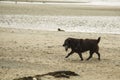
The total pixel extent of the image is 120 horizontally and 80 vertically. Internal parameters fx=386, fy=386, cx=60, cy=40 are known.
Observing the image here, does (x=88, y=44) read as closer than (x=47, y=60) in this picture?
No

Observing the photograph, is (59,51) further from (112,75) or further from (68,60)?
(112,75)

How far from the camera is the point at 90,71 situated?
36.0 feet

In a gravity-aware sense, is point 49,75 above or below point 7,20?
above

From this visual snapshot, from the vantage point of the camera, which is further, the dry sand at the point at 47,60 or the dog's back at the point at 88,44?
the dog's back at the point at 88,44

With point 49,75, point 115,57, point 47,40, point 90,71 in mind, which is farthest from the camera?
point 47,40

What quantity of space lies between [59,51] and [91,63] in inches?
97.7

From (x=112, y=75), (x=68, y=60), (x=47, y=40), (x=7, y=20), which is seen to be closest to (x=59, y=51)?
(x=68, y=60)

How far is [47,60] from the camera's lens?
1256 centimetres

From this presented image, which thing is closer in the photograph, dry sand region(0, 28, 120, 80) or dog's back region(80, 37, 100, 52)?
dry sand region(0, 28, 120, 80)

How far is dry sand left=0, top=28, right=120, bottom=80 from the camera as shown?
1055cm

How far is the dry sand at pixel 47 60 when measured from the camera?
10555 millimetres

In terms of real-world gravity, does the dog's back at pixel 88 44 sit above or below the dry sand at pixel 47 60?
above

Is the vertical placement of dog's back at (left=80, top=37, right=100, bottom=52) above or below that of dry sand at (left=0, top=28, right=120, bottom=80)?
above

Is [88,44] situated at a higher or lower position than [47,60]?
higher
